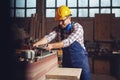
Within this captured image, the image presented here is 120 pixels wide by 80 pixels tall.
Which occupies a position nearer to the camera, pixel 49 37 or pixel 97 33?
pixel 49 37

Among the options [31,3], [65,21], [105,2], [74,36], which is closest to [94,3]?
[105,2]

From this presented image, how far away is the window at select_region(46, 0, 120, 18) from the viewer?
366 inches

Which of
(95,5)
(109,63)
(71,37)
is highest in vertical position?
(95,5)

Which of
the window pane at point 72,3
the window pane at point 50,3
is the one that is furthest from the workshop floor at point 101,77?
the window pane at point 50,3

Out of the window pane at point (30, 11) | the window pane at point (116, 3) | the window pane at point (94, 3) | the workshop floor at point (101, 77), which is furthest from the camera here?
the window pane at point (30, 11)

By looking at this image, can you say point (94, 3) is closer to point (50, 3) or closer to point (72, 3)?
point (72, 3)

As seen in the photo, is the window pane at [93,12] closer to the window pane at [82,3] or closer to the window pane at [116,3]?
the window pane at [82,3]

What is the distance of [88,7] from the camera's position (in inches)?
374

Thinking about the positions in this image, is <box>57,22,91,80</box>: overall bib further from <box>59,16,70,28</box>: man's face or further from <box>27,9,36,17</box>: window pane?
<box>27,9,36,17</box>: window pane

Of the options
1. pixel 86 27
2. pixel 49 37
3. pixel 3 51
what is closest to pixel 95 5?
pixel 86 27

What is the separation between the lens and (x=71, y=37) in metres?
3.40

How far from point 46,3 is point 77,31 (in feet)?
21.4

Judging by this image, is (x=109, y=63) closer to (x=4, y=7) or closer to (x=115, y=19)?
(x=115, y=19)

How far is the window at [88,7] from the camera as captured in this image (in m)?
9.30
